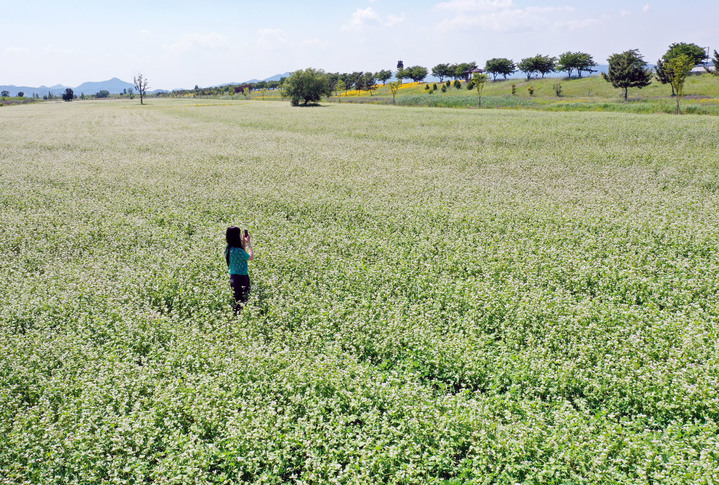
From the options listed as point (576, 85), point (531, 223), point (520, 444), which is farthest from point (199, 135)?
point (576, 85)

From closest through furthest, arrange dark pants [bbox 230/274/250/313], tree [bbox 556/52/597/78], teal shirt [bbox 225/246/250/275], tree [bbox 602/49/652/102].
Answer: teal shirt [bbox 225/246/250/275] → dark pants [bbox 230/274/250/313] → tree [bbox 602/49/652/102] → tree [bbox 556/52/597/78]

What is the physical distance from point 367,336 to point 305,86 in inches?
3963

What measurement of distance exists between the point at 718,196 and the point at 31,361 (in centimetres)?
2583

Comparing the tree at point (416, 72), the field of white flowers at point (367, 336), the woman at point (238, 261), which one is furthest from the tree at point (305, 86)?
the woman at point (238, 261)

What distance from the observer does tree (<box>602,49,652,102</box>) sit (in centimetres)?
7700

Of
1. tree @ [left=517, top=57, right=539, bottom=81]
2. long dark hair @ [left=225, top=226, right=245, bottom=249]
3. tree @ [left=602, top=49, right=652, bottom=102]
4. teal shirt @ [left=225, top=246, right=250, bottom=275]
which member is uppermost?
tree @ [left=517, top=57, right=539, bottom=81]

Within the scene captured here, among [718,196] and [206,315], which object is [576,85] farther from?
[206,315]

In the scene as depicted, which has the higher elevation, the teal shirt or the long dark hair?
the long dark hair

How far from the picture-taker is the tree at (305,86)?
101188mm

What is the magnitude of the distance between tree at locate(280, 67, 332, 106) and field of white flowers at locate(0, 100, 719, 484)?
8624 cm

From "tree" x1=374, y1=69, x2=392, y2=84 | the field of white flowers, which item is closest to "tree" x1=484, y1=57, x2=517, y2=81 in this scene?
"tree" x1=374, y1=69, x2=392, y2=84

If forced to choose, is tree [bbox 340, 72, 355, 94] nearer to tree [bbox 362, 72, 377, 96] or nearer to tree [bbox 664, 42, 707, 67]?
tree [bbox 362, 72, 377, 96]

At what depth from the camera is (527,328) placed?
9.59m

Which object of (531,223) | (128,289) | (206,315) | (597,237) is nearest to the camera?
(206,315)
